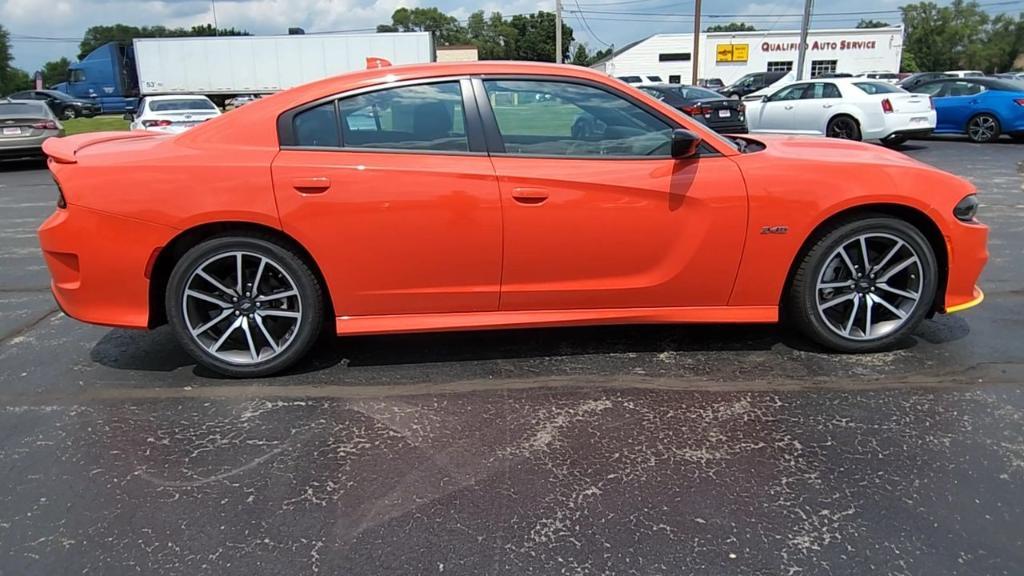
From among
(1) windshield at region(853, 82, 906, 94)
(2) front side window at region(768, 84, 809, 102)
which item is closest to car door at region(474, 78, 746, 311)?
(1) windshield at region(853, 82, 906, 94)

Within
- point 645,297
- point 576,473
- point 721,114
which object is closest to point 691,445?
point 576,473

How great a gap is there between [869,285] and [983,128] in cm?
1488

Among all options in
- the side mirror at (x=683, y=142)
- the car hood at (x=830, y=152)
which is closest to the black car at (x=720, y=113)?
the car hood at (x=830, y=152)

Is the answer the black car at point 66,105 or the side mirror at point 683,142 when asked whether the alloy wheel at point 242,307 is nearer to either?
the side mirror at point 683,142

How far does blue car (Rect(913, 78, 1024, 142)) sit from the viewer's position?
49.8 feet

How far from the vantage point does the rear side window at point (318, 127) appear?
3611mm

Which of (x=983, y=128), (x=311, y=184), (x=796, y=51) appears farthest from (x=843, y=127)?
(x=796, y=51)

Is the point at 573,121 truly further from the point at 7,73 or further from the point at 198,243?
the point at 7,73

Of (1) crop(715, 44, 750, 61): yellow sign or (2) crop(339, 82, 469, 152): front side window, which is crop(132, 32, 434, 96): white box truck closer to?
(2) crop(339, 82, 469, 152): front side window

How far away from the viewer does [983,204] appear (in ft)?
27.5

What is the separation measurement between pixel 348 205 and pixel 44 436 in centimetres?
172

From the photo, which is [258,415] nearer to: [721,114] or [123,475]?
[123,475]

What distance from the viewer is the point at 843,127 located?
14203mm

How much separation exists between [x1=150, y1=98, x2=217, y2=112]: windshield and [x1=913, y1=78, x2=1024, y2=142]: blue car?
1630 cm
